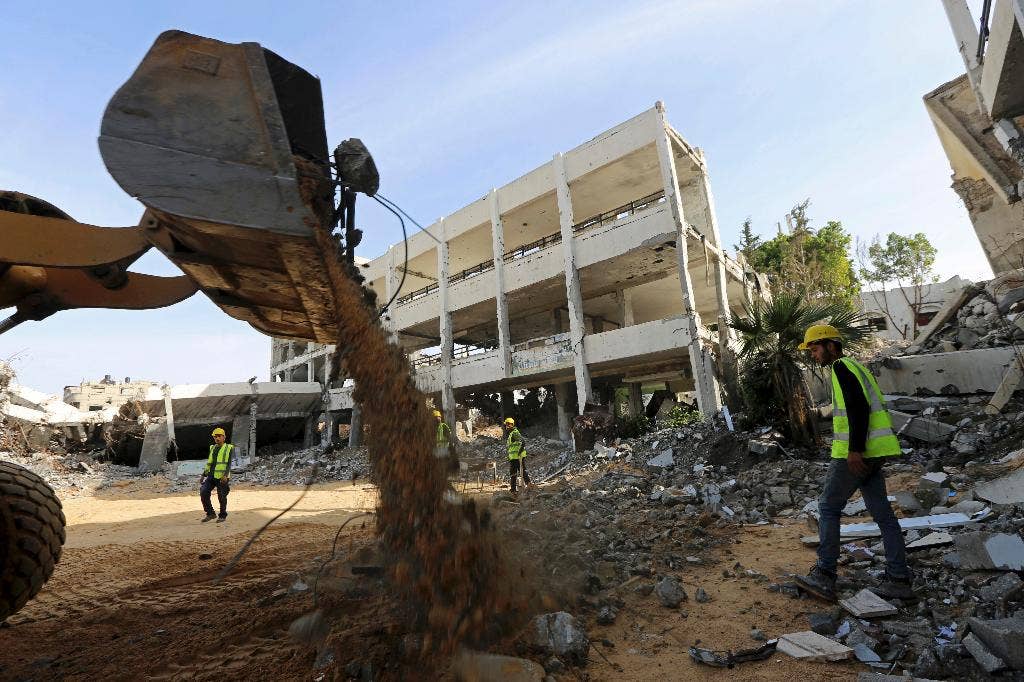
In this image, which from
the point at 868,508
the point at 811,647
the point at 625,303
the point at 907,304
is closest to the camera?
the point at 811,647

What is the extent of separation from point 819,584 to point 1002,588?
862 millimetres

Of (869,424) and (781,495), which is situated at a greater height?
(869,424)

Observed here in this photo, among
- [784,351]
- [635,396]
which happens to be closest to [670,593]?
[784,351]

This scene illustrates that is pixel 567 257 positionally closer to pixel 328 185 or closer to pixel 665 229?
pixel 665 229

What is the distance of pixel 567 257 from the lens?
15688mm

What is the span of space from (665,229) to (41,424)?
2164 cm

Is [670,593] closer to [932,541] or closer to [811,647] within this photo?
[811,647]

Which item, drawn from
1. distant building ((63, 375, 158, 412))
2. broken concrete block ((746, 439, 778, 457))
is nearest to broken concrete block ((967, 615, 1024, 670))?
broken concrete block ((746, 439, 778, 457))

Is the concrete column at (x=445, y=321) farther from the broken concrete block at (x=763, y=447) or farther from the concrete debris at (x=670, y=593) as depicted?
the concrete debris at (x=670, y=593)

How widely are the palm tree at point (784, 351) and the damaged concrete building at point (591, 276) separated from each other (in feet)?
12.9

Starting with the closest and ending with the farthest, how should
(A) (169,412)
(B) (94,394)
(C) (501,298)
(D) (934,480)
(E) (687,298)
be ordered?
(D) (934,480) < (E) (687,298) < (C) (501,298) < (A) (169,412) < (B) (94,394)

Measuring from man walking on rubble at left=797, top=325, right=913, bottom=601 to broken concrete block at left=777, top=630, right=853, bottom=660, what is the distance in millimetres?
575

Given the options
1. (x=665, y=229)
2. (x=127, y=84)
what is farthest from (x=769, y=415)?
(x=127, y=84)

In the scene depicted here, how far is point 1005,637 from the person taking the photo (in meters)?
2.09
